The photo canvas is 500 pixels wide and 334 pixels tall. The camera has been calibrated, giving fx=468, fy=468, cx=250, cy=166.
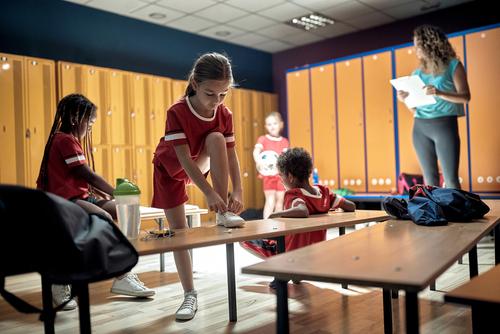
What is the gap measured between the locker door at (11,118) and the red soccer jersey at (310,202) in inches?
121

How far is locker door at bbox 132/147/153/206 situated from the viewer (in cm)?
536

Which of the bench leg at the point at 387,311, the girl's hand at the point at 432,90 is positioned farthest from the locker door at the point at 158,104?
the bench leg at the point at 387,311

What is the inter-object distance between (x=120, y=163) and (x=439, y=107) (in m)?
3.40

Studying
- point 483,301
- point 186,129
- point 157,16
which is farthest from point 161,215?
point 157,16

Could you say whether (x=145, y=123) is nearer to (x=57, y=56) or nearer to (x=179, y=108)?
(x=57, y=56)

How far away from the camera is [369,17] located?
6188 millimetres

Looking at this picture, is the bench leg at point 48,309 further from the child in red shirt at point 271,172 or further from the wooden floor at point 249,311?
the child in red shirt at point 271,172

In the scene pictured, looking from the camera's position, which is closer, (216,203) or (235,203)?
→ (216,203)

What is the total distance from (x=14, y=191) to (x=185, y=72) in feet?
18.7

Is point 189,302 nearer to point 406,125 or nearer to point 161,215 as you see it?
point 161,215

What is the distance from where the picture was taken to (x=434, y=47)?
10.5 ft

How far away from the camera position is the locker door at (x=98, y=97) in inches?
195

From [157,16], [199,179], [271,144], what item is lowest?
[199,179]

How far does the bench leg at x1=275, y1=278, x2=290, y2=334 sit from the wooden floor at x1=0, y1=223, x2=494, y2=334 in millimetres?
880
